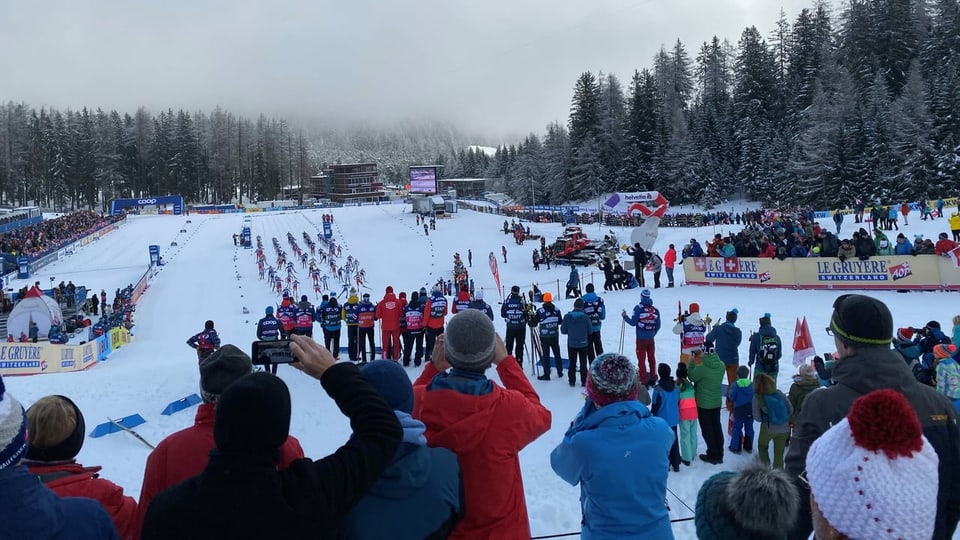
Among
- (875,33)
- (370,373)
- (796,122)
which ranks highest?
(875,33)

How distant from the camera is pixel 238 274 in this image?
109ft

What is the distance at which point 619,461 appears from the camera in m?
2.92

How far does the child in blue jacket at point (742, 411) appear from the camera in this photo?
7.30 meters

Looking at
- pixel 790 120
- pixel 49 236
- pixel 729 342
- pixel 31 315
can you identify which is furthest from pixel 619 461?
pixel 790 120

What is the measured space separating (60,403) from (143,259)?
41330 millimetres

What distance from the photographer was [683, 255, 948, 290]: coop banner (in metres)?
15.4

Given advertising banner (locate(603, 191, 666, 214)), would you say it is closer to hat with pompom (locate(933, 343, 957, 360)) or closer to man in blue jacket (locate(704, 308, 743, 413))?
man in blue jacket (locate(704, 308, 743, 413))

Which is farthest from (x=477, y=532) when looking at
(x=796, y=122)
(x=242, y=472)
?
(x=796, y=122)

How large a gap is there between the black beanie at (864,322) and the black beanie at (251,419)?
2.31 meters

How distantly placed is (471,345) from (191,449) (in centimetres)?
127

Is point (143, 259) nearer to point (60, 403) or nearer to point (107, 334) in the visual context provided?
point (107, 334)

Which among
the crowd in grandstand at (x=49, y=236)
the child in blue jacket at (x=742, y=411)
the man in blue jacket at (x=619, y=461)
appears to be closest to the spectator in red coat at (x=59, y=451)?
the man in blue jacket at (x=619, y=461)

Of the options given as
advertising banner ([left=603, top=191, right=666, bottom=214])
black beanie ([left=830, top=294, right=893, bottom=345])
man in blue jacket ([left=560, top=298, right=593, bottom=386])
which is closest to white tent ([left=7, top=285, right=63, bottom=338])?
man in blue jacket ([left=560, top=298, right=593, bottom=386])

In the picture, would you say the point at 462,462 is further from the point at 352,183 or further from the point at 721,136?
the point at 352,183
